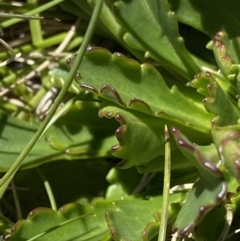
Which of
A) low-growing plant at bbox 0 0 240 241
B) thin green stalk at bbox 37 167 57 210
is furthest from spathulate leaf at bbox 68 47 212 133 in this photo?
thin green stalk at bbox 37 167 57 210

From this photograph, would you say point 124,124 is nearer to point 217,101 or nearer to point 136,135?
point 136,135

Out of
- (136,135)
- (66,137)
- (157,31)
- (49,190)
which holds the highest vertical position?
(157,31)

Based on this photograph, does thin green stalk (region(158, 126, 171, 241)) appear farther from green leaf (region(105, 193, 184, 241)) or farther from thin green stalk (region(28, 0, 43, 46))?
thin green stalk (region(28, 0, 43, 46))

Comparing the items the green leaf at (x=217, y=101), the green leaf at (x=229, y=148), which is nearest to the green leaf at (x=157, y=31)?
the green leaf at (x=217, y=101)

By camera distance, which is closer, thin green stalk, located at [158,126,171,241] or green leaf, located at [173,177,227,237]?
green leaf, located at [173,177,227,237]

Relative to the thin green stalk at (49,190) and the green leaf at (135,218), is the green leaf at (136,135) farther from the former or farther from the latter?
the thin green stalk at (49,190)

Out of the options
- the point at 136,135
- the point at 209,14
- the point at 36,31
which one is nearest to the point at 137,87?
the point at 136,135

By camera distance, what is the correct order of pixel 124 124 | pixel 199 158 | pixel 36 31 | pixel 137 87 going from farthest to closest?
pixel 36 31 → pixel 137 87 → pixel 124 124 → pixel 199 158

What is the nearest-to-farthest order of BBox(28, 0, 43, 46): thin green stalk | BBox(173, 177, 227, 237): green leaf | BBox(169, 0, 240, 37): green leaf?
BBox(173, 177, 227, 237): green leaf → BBox(169, 0, 240, 37): green leaf → BBox(28, 0, 43, 46): thin green stalk
